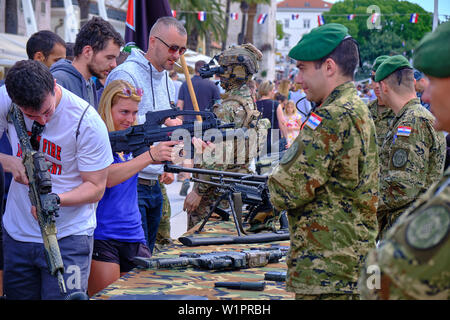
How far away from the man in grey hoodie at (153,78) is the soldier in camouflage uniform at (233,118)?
0.58 metres

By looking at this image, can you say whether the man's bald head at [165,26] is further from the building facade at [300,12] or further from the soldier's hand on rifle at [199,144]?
the building facade at [300,12]

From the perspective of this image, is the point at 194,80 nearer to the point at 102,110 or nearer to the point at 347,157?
the point at 102,110

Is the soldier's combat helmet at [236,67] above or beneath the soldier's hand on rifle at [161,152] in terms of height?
above

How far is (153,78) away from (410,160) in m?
2.02

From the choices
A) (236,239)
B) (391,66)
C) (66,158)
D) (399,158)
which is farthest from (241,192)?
(66,158)

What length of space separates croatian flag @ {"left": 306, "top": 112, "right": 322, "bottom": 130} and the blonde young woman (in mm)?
1142

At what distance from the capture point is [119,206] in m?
3.51

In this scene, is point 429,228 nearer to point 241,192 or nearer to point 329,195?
point 329,195

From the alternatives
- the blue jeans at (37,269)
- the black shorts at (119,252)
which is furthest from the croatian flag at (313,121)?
the black shorts at (119,252)

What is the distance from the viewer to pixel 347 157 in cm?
250

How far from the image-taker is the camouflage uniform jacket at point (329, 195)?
8.11 ft

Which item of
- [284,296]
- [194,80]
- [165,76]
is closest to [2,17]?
[194,80]

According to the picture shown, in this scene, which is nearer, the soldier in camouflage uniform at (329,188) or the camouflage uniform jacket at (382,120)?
the soldier in camouflage uniform at (329,188)

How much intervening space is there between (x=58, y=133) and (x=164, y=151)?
26.3 inches
